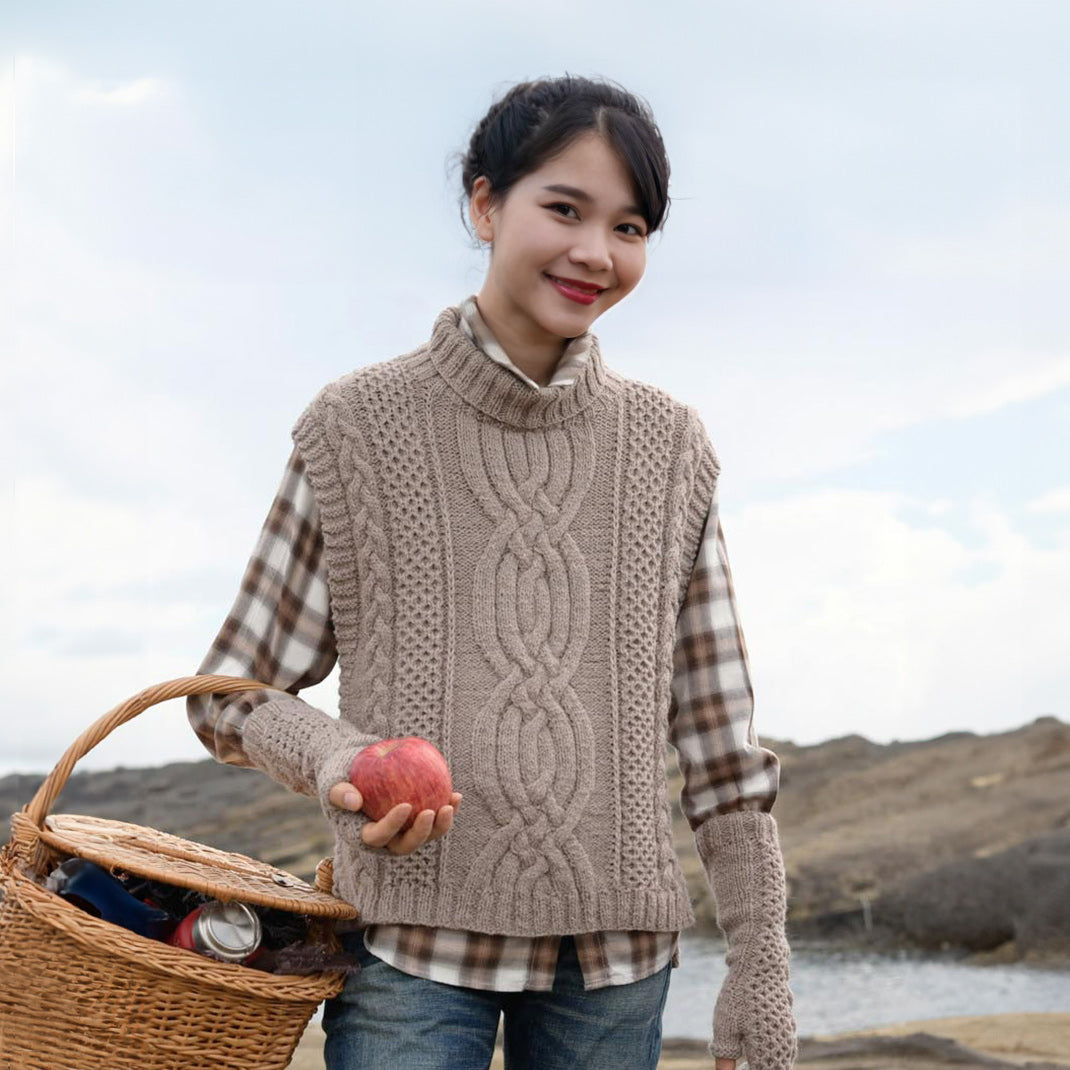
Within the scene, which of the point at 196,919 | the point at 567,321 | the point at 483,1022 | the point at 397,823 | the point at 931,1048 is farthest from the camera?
the point at 931,1048

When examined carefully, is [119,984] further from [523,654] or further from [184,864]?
[523,654]

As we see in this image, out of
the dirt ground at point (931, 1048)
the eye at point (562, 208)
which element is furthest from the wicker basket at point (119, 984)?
the dirt ground at point (931, 1048)

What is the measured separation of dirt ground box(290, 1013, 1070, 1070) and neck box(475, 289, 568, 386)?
2.99m

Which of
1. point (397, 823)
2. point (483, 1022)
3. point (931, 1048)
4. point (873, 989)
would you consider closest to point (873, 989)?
point (873, 989)

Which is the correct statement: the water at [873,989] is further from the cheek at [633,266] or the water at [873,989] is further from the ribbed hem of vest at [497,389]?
the cheek at [633,266]

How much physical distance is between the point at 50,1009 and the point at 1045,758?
636 cm

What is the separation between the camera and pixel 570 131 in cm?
189

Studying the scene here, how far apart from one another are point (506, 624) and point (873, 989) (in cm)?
484

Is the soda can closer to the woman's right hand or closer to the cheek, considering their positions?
the woman's right hand

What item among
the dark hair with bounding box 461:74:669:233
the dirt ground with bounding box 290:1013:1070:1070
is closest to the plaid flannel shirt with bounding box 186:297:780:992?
the dark hair with bounding box 461:74:669:233

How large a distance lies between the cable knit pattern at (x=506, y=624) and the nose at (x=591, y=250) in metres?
Result: 0.18

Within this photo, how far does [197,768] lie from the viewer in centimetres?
805

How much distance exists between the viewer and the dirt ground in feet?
14.6

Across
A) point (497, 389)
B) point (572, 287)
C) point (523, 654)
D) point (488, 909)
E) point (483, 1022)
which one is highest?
point (572, 287)
